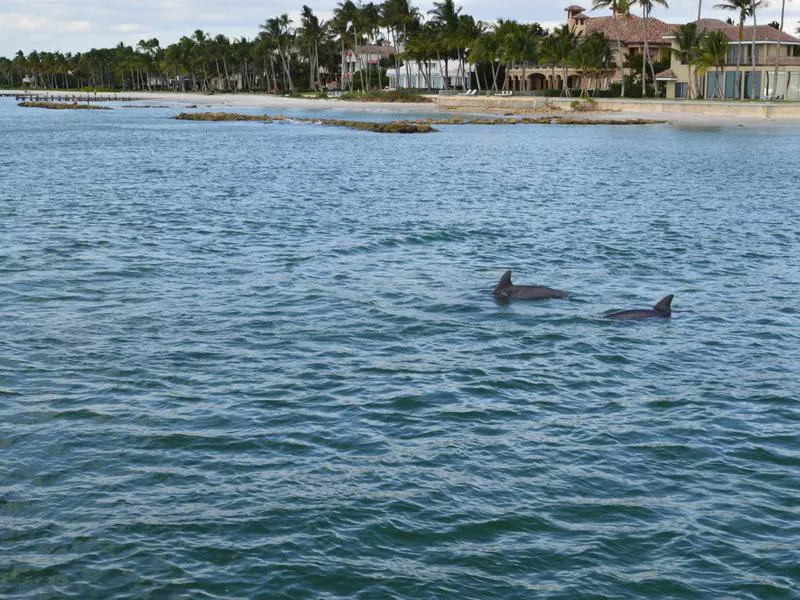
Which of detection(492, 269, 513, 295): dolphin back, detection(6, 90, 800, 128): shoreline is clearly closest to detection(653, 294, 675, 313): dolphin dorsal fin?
detection(492, 269, 513, 295): dolphin back

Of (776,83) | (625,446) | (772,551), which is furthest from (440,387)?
(776,83)

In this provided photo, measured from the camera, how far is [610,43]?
486 ft

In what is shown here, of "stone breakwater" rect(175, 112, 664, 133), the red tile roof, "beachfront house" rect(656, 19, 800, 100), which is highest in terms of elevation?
the red tile roof

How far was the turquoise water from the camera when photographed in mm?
10320

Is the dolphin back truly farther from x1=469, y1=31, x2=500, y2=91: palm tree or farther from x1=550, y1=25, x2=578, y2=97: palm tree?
x1=469, y1=31, x2=500, y2=91: palm tree

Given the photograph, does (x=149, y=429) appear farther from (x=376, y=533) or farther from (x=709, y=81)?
(x=709, y=81)

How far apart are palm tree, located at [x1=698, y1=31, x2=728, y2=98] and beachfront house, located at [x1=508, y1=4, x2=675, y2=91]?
20837mm

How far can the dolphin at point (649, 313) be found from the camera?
66.3 ft

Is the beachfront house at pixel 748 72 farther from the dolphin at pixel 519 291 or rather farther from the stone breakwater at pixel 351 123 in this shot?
the dolphin at pixel 519 291

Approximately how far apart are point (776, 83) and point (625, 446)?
115 m

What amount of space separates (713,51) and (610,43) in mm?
36074

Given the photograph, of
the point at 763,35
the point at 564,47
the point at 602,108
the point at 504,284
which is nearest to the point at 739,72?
the point at 763,35

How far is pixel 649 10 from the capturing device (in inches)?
4963

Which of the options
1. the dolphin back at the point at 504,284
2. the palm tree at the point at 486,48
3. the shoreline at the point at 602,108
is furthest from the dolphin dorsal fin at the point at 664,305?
the palm tree at the point at 486,48
